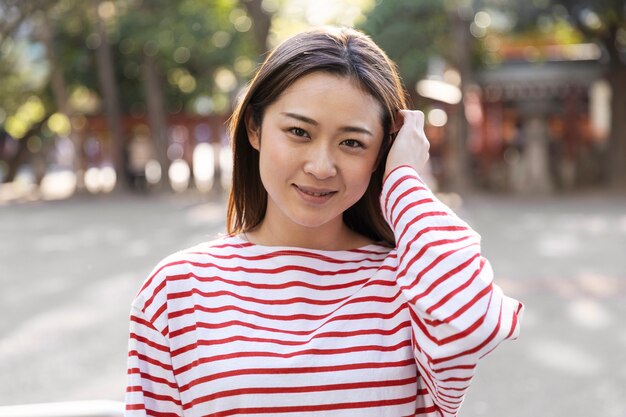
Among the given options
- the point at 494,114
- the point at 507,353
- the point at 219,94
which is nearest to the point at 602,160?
the point at 494,114

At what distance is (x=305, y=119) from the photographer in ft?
4.91

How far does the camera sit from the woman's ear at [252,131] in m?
1.66

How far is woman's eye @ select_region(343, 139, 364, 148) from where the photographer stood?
1.51 meters

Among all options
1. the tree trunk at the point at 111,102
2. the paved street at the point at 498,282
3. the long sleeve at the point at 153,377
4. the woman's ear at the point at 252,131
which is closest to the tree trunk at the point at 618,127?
the paved street at the point at 498,282

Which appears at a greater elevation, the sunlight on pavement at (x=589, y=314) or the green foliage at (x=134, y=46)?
the green foliage at (x=134, y=46)

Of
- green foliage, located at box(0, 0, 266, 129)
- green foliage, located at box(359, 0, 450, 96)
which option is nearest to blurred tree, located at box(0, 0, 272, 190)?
green foliage, located at box(0, 0, 266, 129)

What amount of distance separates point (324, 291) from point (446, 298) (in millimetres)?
274

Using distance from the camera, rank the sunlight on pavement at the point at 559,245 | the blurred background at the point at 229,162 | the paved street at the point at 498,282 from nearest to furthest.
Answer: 1. the paved street at the point at 498,282
2. the blurred background at the point at 229,162
3. the sunlight on pavement at the point at 559,245

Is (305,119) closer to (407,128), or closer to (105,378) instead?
(407,128)

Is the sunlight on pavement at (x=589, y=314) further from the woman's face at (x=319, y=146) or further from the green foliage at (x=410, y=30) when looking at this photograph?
the green foliage at (x=410, y=30)

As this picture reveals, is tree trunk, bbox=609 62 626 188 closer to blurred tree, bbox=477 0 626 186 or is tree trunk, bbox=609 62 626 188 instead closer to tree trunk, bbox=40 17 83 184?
blurred tree, bbox=477 0 626 186

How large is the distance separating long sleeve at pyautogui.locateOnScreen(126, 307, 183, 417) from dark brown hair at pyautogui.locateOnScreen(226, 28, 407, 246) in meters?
0.34

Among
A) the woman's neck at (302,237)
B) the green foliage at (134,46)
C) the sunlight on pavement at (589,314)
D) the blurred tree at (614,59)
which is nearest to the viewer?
the woman's neck at (302,237)

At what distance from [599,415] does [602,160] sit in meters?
16.0
